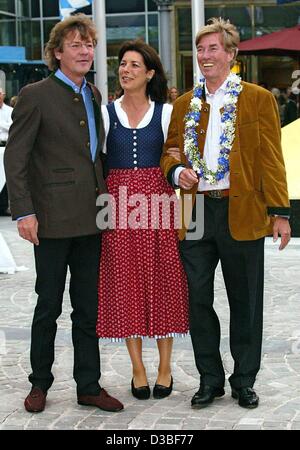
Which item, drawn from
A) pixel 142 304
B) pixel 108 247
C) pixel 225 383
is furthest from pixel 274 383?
pixel 108 247

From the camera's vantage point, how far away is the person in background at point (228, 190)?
441 centimetres

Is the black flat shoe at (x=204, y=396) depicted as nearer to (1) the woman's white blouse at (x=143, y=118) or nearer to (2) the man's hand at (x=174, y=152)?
(2) the man's hand at (x=174, y=152)

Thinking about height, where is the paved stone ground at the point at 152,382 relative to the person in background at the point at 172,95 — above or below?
below

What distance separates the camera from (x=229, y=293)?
466cm

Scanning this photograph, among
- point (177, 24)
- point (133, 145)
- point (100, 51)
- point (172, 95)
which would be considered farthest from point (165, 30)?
point (133, 145)

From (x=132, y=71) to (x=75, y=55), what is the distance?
1.16 ft

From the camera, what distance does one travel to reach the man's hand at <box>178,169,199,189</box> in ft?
14.4

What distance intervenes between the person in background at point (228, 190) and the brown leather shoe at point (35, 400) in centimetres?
78

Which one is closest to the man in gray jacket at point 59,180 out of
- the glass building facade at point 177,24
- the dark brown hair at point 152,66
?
the dark brown hair at point 152,66

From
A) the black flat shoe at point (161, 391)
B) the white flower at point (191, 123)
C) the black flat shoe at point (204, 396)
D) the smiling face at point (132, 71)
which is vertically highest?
the smiling face at point (132, 71)

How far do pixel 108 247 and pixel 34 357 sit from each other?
0.70m

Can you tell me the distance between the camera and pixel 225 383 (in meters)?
4.99

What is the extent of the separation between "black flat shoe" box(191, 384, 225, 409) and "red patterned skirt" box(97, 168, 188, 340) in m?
0.35

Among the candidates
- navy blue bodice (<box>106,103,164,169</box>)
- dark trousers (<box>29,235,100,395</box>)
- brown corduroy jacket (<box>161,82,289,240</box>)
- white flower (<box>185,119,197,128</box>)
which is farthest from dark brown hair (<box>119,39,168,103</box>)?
dark trousers (<box>29,235,100,395</box>)
